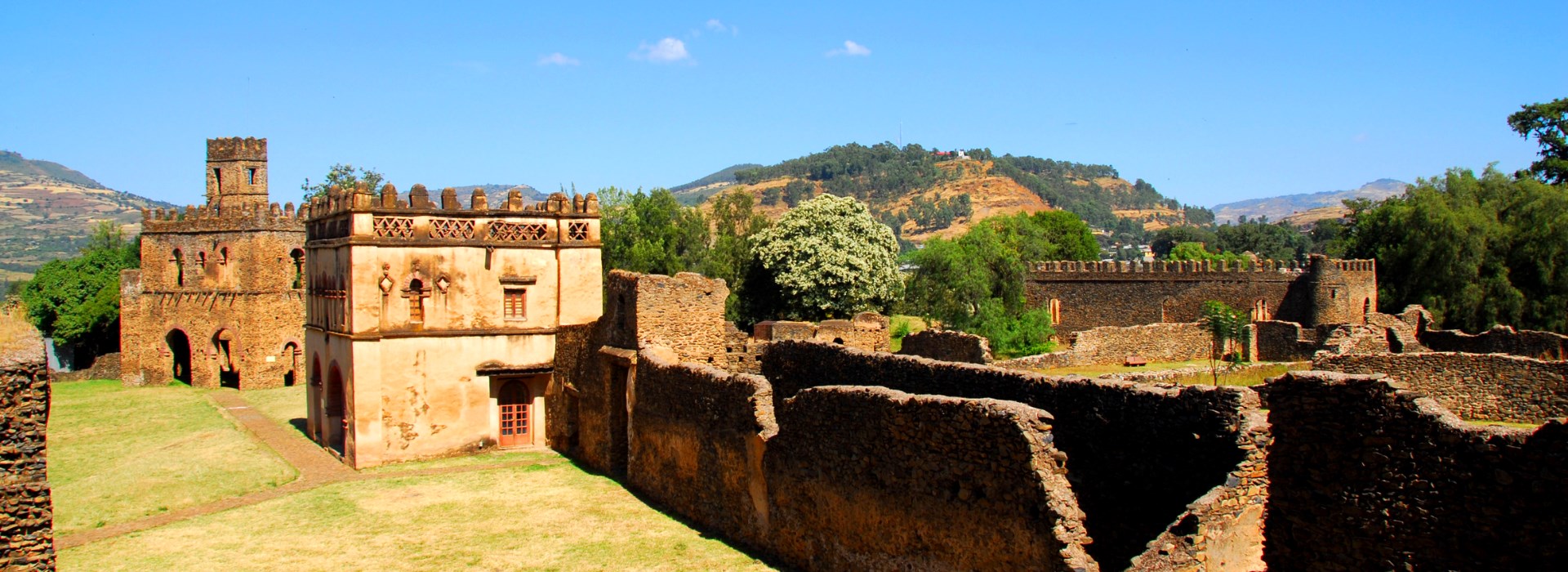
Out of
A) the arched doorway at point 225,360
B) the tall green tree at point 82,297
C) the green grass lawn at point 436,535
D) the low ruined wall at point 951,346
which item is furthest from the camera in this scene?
the tall green tree at point 82,297

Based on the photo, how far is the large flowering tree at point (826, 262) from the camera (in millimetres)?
45031

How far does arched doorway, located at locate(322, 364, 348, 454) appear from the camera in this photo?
25.6 meters

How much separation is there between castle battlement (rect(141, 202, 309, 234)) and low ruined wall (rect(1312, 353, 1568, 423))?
37.5 meters

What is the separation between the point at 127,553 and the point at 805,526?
32.2ft

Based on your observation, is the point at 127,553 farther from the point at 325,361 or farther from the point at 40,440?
the point at 325,361

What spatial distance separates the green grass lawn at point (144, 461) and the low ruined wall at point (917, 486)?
12.1 meters

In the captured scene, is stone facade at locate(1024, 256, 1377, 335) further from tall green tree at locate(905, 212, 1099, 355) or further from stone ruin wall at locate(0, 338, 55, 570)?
stone ruin wall at locate(0, 338, 55, 570)

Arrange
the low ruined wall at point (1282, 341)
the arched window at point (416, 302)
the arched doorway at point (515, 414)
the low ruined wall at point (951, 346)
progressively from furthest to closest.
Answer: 1. the low ruined wall at point (1282, 341)
2. the arched doorway at point (515, 414)
3. the arched window at point (416, 302)
4. the low ruined wall at point (951, 346)

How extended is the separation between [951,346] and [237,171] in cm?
3542

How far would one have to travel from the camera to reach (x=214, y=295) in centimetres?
4428

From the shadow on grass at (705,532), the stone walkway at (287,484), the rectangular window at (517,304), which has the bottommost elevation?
the stone walkway at (287,484)

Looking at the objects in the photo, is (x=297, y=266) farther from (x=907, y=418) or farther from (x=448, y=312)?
(x=907, y=418)

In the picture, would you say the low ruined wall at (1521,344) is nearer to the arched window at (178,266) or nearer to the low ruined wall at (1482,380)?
the low ruined wall at (1482,380)

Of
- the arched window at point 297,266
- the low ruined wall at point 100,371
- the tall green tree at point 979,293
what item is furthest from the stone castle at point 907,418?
the low ruined wall at point 100,371
